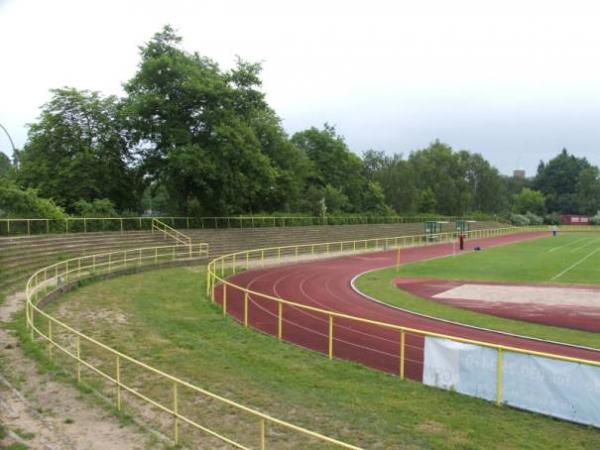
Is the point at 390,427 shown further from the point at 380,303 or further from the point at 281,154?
the point at 281,154

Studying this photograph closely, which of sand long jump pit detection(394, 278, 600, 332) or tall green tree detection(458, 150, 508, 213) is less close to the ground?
tall green tree detection(458, 150, 508, 213)

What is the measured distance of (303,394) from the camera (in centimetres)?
1020

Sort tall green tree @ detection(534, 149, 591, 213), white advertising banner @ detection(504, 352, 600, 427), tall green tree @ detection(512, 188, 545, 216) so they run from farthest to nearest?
tall green tree @ detection(534, 149, 591, 213) → tall green tree @ detection(512, 188, 545, 216) → white advertising banner @ detection(504, 352, 600, 427)

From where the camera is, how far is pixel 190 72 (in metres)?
45.2

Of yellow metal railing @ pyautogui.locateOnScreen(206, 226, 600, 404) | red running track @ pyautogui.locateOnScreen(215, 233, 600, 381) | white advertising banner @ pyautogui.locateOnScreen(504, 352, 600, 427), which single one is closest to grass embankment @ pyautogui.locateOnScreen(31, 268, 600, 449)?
white advertising banner @ pyautogui.locateOnScreen(504, 352, 600, 427)

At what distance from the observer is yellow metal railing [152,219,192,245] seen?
3977 cm

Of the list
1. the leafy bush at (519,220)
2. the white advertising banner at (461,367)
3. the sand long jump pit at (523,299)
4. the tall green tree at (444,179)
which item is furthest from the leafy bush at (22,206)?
the leafy bush at (519,220)

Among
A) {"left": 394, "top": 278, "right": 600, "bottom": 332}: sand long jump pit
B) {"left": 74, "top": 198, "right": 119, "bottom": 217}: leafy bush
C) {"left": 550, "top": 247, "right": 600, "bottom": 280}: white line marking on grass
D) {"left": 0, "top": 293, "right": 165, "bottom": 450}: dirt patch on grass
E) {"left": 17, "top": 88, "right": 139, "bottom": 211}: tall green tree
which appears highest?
{"left": 17, "top": 88, "right": 139, "bottom": 211}: tall green tree

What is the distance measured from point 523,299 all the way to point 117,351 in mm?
16801

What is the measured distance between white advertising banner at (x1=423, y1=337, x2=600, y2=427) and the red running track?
126 centimetres

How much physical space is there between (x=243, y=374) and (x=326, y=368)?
6.13 feet

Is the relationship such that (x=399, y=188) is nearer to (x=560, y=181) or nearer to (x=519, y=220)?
(x=519, y=220)

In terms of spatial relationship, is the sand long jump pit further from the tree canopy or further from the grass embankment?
the tree canopy

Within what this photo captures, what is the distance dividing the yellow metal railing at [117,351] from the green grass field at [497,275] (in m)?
10.7
